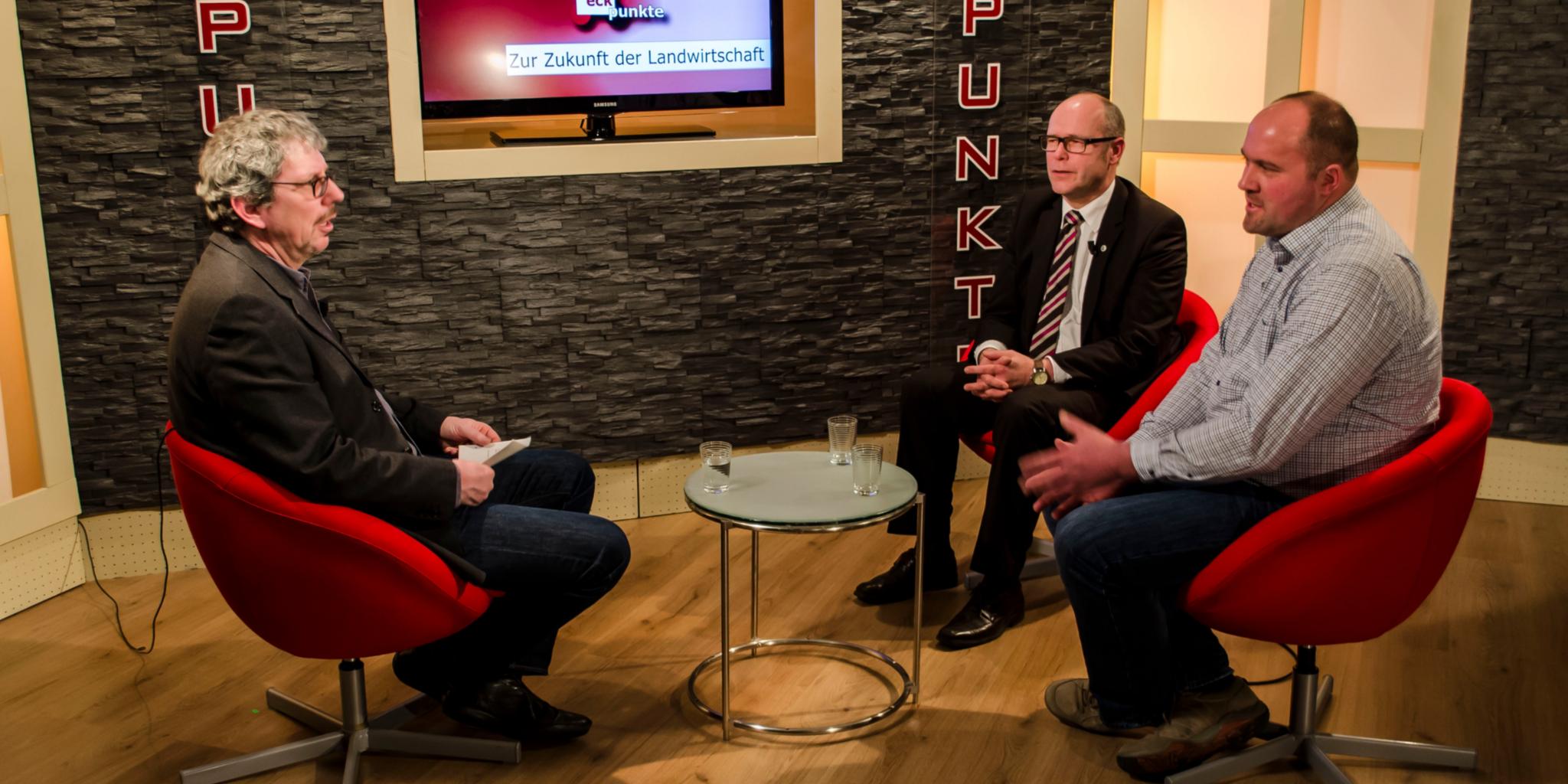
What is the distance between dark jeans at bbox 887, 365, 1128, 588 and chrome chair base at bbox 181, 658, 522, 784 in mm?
1287

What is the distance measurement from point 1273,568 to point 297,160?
78.9 inches

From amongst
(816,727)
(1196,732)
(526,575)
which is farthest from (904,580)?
(526,575)

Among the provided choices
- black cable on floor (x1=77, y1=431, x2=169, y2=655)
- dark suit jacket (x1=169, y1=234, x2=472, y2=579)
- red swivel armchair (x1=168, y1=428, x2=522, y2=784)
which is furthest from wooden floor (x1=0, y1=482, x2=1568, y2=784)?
dark suit jacket (x1=169, y1=234, x2=472, y2=579)

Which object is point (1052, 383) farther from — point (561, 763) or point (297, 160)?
point (297, 160)

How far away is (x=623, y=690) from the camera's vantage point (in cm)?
331

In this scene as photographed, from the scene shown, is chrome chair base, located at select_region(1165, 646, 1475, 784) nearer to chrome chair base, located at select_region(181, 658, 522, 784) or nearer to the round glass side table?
the round glass side table

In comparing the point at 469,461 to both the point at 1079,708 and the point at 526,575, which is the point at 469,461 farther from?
the point at 1079,708

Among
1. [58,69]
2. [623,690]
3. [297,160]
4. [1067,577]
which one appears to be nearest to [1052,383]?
[1067,577]

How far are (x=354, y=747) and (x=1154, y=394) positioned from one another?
6.73ft

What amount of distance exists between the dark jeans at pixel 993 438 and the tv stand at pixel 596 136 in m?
1.19

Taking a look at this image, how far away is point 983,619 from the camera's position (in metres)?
3.55

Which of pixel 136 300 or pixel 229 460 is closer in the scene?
pixel 229 460

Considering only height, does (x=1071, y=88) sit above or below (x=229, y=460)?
above

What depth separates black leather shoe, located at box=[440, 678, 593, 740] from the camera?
2.96m
